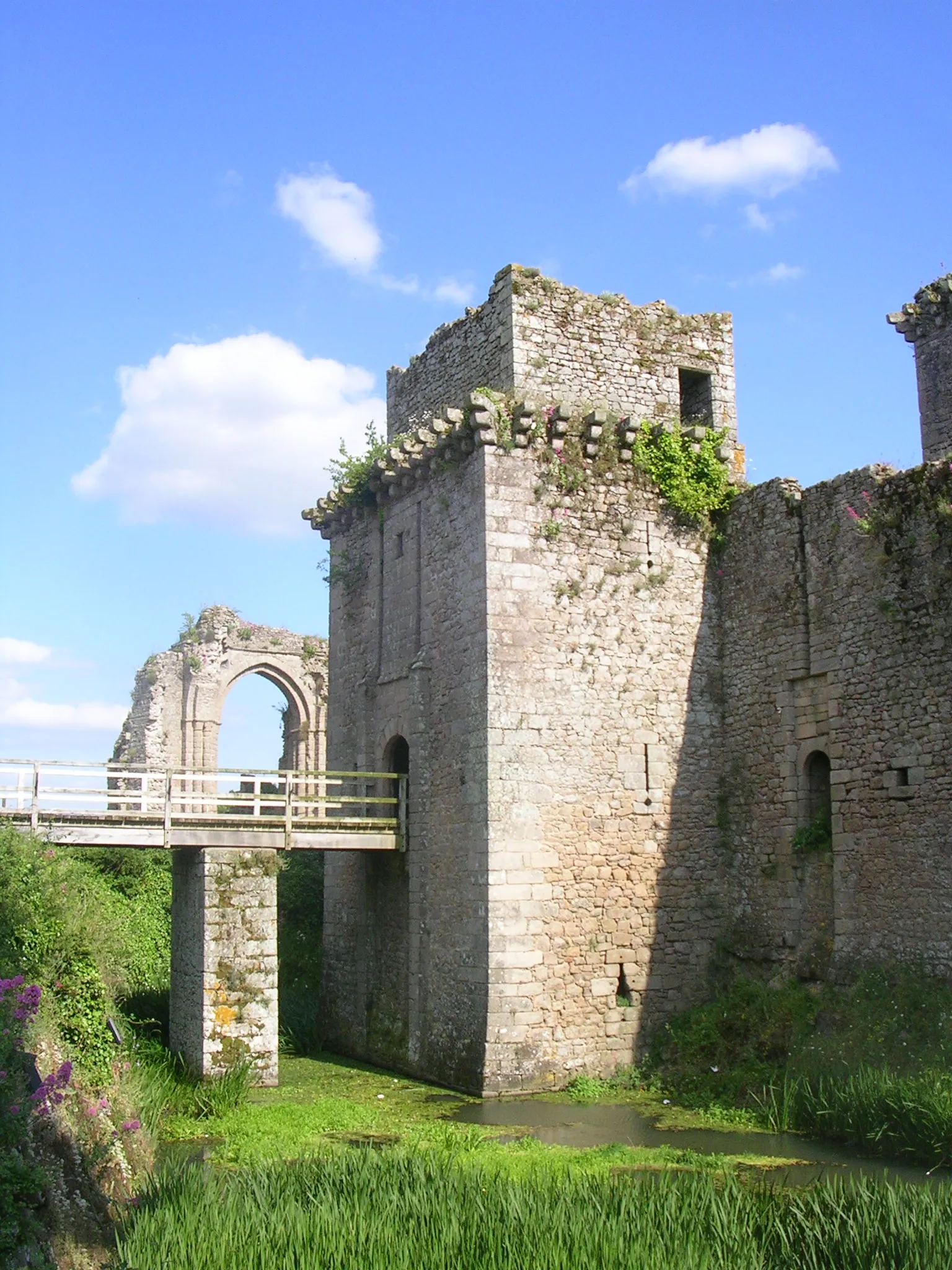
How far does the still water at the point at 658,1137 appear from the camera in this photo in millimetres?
9516

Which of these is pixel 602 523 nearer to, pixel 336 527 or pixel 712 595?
pixel 712 595

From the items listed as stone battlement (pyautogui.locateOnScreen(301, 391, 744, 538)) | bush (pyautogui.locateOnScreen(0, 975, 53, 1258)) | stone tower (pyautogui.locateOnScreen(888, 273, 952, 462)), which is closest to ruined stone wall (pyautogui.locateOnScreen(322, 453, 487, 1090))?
stone battlement (pyautogui.locateOnScreen(301, 391, 744, 538))

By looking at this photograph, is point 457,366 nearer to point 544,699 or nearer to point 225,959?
point 544,699

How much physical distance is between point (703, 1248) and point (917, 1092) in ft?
13.8

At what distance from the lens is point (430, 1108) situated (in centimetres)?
1262

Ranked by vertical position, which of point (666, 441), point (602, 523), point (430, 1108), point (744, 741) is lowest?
point (430, 1108)

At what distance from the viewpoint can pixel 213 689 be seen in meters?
26.8

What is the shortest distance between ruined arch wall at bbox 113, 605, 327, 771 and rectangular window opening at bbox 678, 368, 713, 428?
43.3 ft

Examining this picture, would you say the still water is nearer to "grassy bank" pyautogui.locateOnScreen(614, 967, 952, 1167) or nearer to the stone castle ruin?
"grassy bank" pyautogui.locateOnScreen(614, 967, 952, 1167)

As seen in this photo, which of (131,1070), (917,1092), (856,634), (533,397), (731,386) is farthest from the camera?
(731,386)

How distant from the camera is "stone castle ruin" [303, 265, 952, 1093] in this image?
1290cm

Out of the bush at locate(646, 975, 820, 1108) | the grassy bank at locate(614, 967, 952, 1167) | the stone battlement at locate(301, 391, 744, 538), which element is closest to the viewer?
the grassy bank at locate(614, 967, 952, 1167)

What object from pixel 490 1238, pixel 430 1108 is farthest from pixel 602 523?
pixel 490 1238

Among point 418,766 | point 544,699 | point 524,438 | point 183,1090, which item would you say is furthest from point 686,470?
point 183,1090
